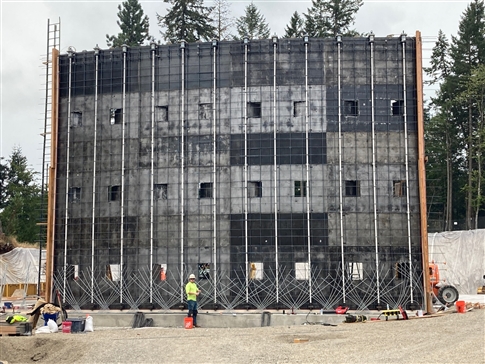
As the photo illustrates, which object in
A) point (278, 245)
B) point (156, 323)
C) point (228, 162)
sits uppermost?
point (228, 162)

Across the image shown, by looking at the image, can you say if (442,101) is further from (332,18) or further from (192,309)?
(192,309)

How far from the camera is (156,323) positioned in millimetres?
31688

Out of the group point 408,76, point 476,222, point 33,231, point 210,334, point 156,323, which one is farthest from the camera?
point 33,231

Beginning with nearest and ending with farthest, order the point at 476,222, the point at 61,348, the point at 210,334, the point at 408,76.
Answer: the point at 61,348, the point at 210,334, the point at 408,76, the point at 476,222

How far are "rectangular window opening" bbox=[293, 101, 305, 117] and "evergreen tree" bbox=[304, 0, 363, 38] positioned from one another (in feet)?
127

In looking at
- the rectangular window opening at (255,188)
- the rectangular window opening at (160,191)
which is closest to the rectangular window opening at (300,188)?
the rectangular window opening at (255,188)

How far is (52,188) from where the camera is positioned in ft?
119

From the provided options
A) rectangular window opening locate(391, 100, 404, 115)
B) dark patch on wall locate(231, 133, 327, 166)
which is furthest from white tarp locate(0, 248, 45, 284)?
rectangular window opening locate(391, 100, 404, 115)

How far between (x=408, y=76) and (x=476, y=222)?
96.9 ft

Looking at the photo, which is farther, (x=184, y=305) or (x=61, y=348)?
(x=184, y=305)

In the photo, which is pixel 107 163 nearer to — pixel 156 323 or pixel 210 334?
pixel 156 323

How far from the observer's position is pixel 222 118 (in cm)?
3441

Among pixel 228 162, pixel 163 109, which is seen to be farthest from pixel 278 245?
pixel 163 109

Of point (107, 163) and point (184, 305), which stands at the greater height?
point (107, 163)
